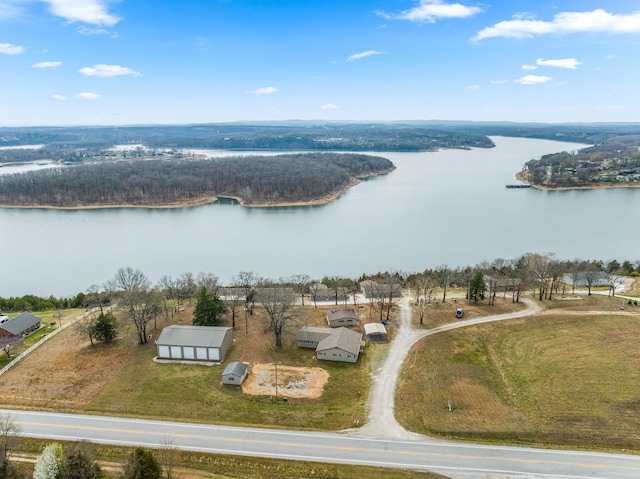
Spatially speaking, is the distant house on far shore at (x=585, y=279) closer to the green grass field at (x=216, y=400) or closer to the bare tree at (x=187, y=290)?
the green grass field at (x=216, y=400)

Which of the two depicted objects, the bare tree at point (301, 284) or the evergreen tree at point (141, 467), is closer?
the evergreen tree at point (141, 467)

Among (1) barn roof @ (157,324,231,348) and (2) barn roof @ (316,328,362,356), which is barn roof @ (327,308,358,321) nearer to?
(2) barn roof @ (316,328,362,356)

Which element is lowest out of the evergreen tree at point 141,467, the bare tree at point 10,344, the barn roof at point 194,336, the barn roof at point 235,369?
the bare tree at point 10,344

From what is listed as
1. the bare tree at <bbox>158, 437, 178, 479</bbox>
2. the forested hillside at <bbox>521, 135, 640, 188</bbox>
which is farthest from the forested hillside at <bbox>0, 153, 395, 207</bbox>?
the bare tree at <bbox>158, 437, 178, 479</bbox>

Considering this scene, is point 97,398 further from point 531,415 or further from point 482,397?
point 531,415

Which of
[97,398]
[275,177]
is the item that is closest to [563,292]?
[97,398]

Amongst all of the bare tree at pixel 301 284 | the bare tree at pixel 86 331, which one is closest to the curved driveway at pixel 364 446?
the bare tree at pixel 86 331
